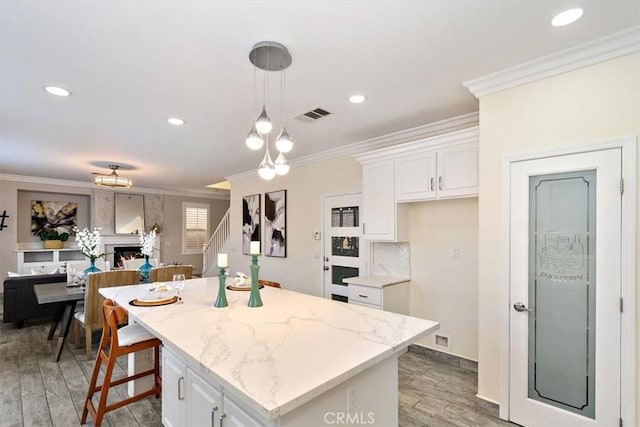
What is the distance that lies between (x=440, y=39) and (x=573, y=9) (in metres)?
0.69

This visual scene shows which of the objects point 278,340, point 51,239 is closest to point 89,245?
point 278,340

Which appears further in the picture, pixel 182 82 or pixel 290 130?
pixel 290 130

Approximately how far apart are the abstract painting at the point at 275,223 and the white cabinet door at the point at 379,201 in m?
2.04

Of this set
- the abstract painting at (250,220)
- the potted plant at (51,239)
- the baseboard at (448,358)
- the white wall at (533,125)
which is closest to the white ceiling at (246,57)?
the white wall at (533,125)

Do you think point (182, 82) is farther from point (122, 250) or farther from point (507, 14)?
point (122, 250)

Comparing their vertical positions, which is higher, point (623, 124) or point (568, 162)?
point (623, 124)

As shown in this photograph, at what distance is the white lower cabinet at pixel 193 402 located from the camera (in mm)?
1440

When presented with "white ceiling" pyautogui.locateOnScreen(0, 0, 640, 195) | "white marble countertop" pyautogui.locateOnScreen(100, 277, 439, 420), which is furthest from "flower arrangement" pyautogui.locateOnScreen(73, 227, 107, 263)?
"white marble countertop" pyautogui.locateOnScreen(100, 277, 439, 420)

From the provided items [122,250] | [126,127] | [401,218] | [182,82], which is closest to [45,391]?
[126,127]

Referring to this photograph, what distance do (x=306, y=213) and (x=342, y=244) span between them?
34.9 inches

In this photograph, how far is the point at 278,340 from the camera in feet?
5.15

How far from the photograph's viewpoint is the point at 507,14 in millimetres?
1804

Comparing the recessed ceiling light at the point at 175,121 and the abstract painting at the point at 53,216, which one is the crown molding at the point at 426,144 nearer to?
the recessed ceiling light at the point at 175,121

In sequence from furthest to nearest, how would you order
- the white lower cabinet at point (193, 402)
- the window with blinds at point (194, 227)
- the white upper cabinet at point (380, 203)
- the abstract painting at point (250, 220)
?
the window with blinds at point (194, 227)
the abstract painting at point (250, 220)
the white upper cabinet at point (380, 203)
the white lower cabinet at point (193, 402)
